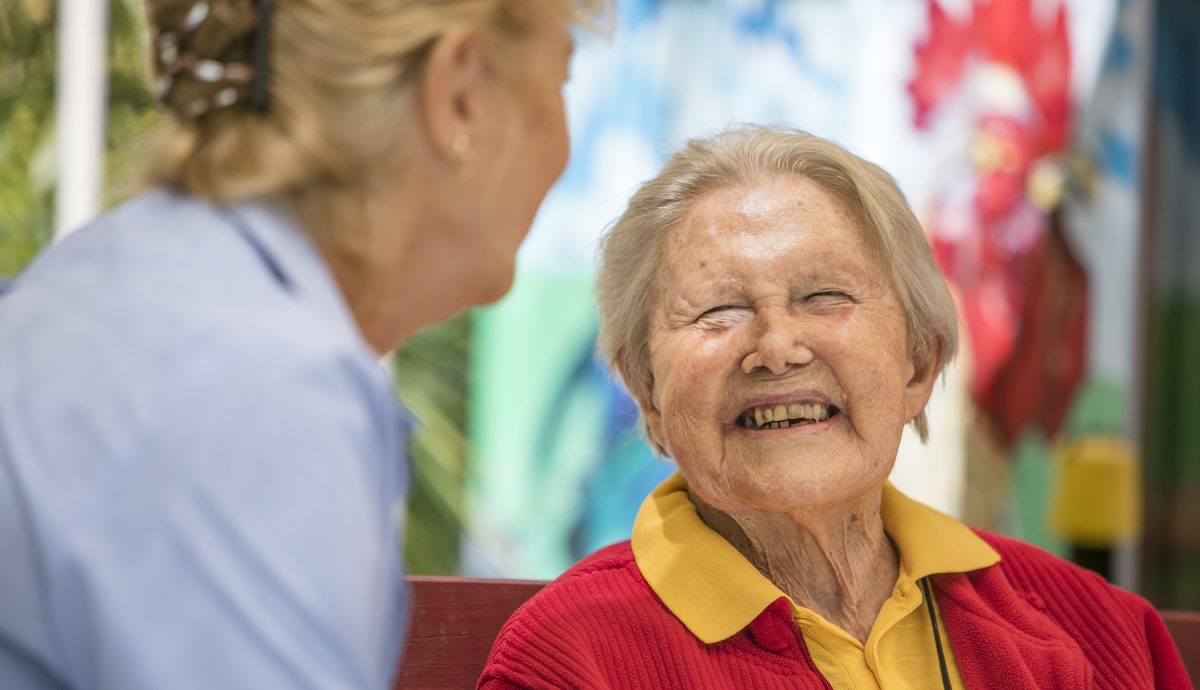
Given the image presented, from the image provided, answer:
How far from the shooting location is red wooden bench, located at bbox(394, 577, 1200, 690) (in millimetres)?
1919

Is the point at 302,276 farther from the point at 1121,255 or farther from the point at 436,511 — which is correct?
the point at 1121,255

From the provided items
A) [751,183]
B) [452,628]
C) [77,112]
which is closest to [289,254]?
[751,183]

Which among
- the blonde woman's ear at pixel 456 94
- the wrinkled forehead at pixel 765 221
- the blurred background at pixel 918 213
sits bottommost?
the blurred background at pixel 918 213

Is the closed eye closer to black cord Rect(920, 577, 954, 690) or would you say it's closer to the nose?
the nose

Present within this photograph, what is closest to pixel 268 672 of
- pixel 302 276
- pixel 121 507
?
pixel 121 507

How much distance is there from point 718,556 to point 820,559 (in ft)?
0.47

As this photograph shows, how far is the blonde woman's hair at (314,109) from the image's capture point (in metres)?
0.96

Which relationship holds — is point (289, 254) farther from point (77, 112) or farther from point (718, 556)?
point (77, 112)

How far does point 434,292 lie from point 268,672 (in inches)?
16.0

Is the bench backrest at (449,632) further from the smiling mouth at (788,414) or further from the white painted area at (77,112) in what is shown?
the white painted area at (77,112)

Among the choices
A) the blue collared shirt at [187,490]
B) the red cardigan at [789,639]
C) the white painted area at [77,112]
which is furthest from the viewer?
the white painted area at [77,112]

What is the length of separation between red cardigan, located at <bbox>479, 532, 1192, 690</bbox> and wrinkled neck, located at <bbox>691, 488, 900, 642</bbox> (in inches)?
4.0

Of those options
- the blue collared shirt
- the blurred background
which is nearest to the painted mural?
the blurred background

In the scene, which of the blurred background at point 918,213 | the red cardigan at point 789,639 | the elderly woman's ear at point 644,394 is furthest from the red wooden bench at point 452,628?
the blurred background at point 918,213
